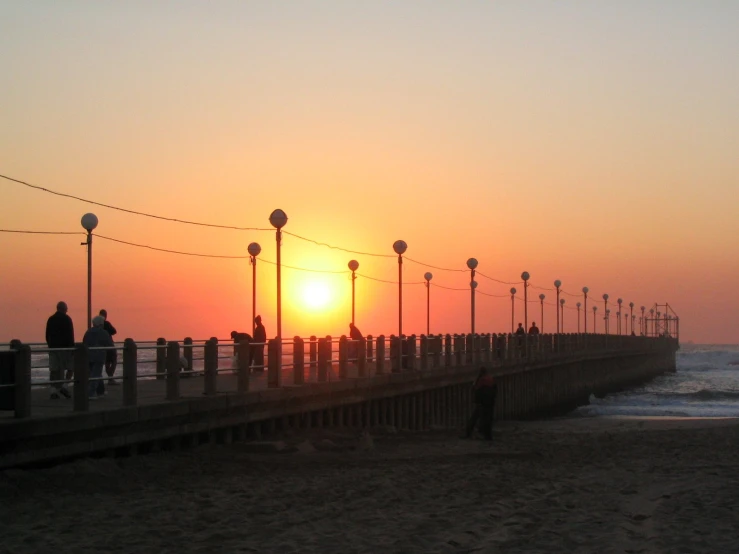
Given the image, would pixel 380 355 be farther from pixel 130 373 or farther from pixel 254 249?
pixel 130 373

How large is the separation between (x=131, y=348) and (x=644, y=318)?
4594 inches

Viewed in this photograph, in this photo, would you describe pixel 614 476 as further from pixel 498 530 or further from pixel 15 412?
pixel 15 412

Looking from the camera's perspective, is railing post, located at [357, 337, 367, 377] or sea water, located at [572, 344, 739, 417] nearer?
railing post, located at [357, 337, 367, 377]

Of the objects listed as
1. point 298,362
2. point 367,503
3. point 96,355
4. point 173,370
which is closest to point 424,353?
point 298,362

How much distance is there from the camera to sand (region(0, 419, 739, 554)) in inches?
401

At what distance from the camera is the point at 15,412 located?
1312cm

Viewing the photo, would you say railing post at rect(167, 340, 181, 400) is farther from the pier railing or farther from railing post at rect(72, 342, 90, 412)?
railing post at rect(72, 342, 90, 412)

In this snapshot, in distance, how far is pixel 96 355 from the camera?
16.4 meters

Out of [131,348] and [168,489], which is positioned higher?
[131,348]

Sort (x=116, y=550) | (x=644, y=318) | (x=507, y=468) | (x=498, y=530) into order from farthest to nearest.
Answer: (x=644, y=318)
(x=507, y=468)
(x=498, y=530)
(x=116, y=550)

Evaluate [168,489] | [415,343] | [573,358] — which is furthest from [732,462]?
[573,358]

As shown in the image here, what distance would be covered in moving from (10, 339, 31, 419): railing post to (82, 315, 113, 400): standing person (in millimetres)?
2931

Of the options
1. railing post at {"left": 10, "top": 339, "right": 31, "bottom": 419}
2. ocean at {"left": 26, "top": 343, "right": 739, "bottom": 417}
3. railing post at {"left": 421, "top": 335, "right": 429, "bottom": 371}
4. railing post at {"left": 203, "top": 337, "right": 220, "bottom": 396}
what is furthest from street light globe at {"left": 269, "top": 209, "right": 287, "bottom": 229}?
railing post at {"left": 421, "top": 335, "right": 429, "bottom": 371}

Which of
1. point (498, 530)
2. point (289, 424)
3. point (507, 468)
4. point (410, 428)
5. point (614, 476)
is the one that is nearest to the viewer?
point (498, 530)
